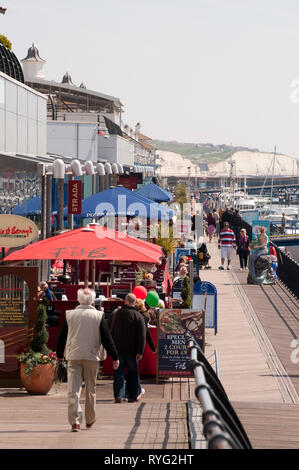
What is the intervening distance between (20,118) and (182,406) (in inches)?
527

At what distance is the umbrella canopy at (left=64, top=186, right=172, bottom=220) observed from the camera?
2208cm

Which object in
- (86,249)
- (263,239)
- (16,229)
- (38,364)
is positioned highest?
(16,229)

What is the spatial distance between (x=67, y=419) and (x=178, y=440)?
1.56 meters

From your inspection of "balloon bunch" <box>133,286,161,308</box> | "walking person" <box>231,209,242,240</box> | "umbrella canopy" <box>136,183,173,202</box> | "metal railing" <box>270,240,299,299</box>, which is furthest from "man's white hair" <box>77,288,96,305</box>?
"walking person" <box>231,209,242,240</box>

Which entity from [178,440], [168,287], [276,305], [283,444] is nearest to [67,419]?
[178,440]

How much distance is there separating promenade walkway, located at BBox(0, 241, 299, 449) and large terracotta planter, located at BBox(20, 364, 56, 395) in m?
0.12

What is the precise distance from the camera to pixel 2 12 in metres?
23.4

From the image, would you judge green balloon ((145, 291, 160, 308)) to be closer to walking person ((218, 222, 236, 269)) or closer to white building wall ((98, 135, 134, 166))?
walking person ((218, 222, 236, 269))

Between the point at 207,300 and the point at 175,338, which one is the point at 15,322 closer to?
the point at 175,338

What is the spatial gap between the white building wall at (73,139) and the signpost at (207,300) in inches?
1060

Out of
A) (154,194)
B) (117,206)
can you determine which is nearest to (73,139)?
(154,194)

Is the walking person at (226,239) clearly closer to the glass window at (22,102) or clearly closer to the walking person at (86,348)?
the glass window at (22,102)

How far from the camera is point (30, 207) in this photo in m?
20.9
